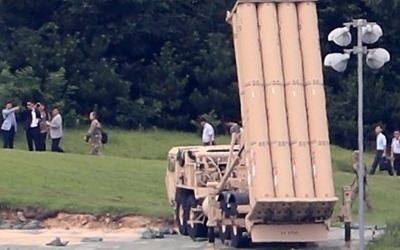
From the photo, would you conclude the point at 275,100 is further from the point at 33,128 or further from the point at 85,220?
the point at 33,128

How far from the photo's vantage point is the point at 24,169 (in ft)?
127

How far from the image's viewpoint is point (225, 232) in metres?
28.4

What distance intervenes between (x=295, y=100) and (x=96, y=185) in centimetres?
1177

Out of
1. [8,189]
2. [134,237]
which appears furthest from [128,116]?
[134,237]

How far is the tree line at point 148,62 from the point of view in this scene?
56.0m

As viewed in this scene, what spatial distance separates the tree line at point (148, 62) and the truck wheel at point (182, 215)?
948 inches

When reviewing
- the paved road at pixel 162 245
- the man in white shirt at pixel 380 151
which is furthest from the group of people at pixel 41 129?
the paved road at pixel 162 245

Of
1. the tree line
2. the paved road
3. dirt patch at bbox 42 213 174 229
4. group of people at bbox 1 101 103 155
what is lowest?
the paved road

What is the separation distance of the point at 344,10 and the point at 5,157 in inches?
847

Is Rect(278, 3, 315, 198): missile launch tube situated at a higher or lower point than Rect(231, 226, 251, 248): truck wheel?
higher

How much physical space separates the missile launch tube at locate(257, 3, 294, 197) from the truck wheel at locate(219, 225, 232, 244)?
2.15 meters

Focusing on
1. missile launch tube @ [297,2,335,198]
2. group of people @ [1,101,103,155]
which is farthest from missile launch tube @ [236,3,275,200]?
group of people @ [1,101,103,155]

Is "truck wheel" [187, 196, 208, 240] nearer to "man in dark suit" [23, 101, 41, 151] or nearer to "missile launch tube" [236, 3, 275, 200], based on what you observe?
"missile launch tube" [236, 3, 275, 200]

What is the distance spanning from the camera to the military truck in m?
26.3
